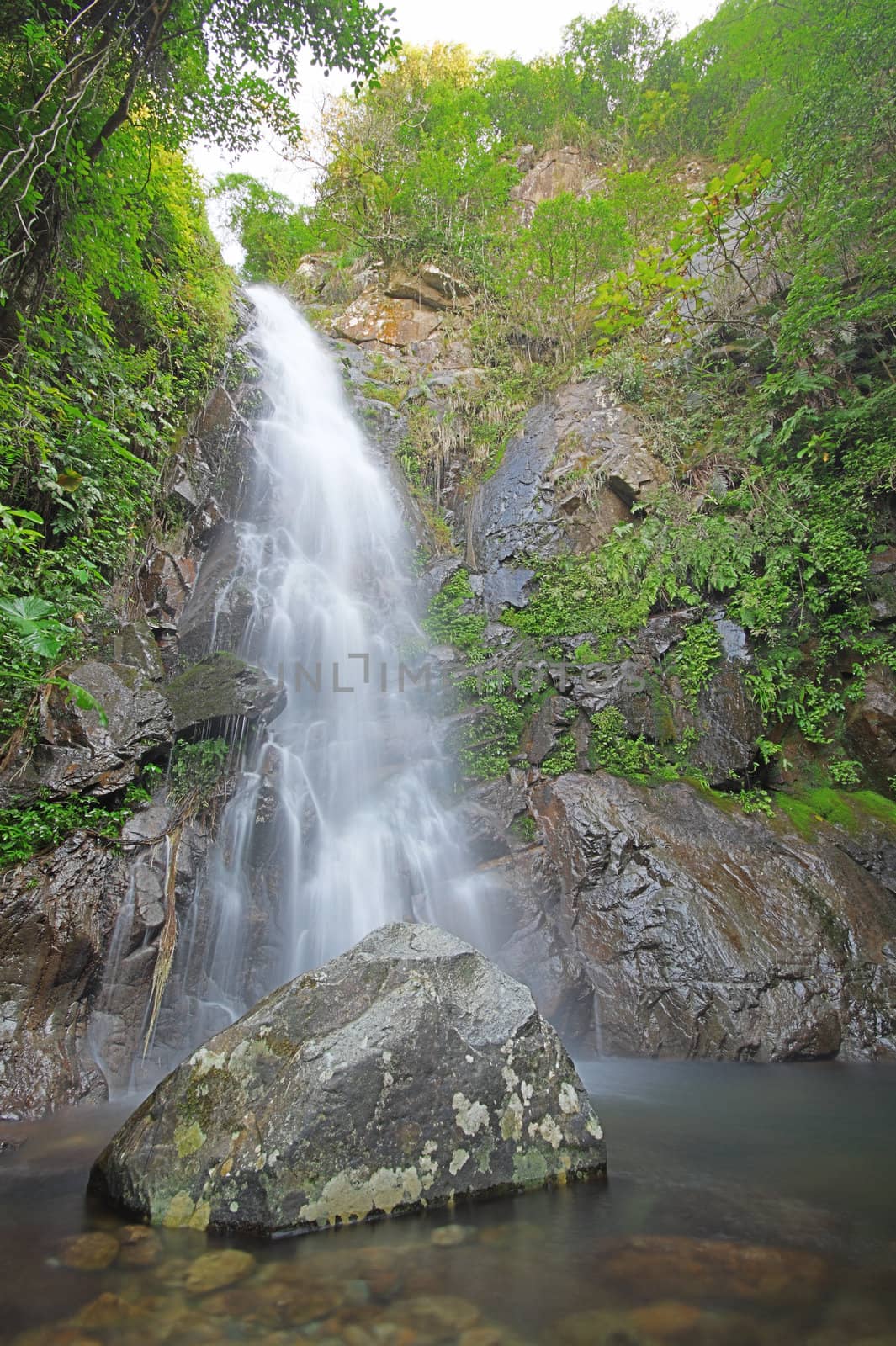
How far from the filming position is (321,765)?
801 centimetres

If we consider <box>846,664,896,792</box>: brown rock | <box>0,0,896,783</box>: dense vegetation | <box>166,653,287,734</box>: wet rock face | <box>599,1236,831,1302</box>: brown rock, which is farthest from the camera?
<box>846,664,896,792</box>: brown rock

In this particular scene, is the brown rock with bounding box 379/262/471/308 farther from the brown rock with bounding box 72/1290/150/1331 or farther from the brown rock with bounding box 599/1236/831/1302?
the brown rock with bounding box 72/1290/150/1331

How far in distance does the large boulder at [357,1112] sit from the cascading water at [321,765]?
322cm

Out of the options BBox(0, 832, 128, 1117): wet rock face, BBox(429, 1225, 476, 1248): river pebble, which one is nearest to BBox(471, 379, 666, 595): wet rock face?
BBox(0, 832, 128, 1117): wet rock face

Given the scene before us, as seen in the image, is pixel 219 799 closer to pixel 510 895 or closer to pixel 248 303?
pixel 510 895

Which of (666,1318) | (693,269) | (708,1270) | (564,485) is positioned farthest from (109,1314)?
(693,269)

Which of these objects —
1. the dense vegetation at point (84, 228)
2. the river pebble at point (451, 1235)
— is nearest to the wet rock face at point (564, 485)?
the dense vegetation at point (84, 228)

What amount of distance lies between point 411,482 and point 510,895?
9.32 meters

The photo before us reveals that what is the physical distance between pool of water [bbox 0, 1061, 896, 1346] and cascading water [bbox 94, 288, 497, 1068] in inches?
125

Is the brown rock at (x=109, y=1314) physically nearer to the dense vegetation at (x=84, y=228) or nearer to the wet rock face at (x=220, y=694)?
the dense vegetation at (x=84, y=228)

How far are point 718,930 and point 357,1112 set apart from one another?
4.57 meters

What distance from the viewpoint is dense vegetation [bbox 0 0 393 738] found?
5.59 meters

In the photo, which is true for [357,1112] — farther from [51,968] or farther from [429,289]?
[429,289]

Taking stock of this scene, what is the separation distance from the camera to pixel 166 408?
9.35 metres
